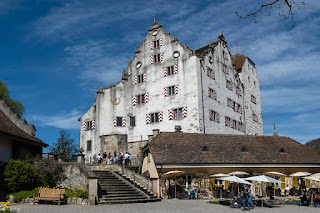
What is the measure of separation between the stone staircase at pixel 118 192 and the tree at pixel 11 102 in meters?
36.3

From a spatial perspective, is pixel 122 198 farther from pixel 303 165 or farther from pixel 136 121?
pixel 136 121

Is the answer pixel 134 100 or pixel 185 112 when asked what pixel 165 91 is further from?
pixel 134 100

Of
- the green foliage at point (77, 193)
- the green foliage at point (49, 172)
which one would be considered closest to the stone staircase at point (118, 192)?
the green foliage at point (77, 193)

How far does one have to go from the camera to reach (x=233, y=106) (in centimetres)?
4591

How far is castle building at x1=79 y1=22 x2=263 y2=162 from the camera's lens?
38688mm

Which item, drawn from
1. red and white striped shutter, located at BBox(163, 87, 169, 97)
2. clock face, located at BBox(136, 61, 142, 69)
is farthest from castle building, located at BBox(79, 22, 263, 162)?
red and white striped shutter, located at BBox(163, 87, 169, 97)

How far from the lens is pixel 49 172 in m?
22.2

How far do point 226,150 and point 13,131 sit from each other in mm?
17134

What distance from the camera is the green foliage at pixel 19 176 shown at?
20.5m

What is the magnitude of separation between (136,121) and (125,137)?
2.41m

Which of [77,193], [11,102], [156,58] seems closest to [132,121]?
[156,58]

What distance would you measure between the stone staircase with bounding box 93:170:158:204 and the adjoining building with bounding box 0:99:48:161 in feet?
20.3

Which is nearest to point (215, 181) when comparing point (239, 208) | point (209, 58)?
point (239, 208)

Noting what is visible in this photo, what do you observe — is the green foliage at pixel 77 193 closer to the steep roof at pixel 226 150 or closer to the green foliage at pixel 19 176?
the green foliage at pixel 19 176
